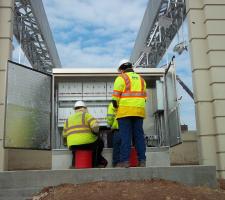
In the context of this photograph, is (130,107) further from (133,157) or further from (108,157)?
(108,157)

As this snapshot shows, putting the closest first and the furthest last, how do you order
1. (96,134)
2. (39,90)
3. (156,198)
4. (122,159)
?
1. (156,198)
2. (122,159)
3. (96,134)
4. (39,90)

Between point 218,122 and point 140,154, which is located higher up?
point 218,122

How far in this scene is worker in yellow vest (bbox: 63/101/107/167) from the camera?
279 inches

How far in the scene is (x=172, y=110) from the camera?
8352mm

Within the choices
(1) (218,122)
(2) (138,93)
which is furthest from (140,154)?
(1) (218,122)

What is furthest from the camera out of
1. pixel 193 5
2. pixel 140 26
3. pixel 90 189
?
pixel 140 26

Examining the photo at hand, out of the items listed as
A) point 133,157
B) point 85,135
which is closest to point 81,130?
point 85,135

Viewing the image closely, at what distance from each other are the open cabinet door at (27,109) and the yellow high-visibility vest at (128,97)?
202 cm

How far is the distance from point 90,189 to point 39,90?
3.41 m

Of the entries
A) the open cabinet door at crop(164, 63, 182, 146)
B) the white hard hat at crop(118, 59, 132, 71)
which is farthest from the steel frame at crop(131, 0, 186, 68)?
the white hard hat at crop(118, 59, 132, 71)

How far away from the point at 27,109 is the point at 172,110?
9.92ft

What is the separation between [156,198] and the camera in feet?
15.5

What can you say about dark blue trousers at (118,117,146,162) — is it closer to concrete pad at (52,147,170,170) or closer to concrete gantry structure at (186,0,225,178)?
concrete pad at (52,147,170,170)

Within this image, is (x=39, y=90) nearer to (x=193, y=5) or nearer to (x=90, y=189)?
(x=90, y=189)
